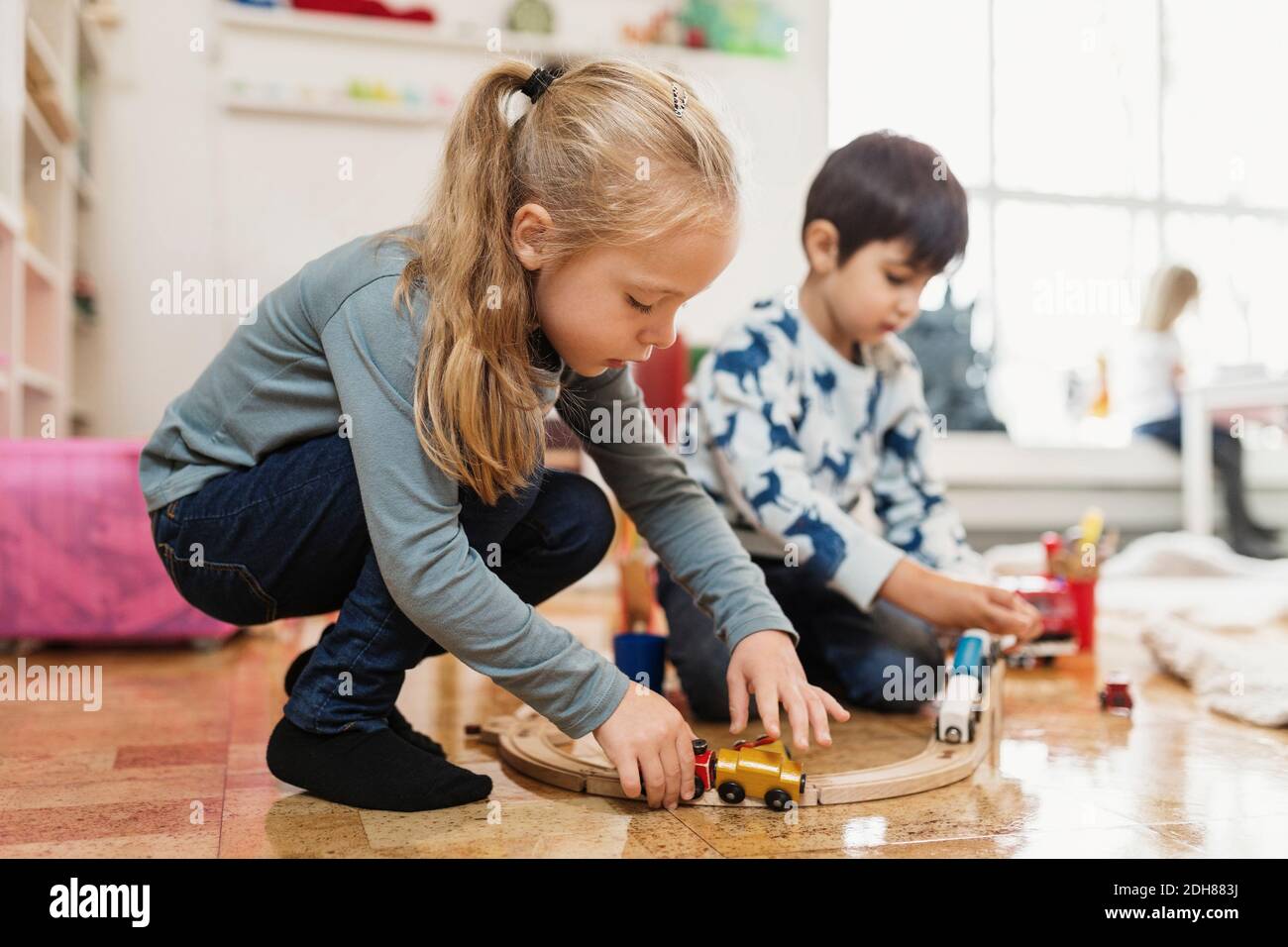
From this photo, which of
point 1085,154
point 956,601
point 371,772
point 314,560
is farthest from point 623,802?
point 1085,154

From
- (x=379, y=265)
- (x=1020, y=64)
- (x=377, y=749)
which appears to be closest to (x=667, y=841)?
(x=377, y=749)

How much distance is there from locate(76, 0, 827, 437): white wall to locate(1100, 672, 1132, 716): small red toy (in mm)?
2011

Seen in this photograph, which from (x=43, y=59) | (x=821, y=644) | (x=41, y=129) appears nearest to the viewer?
(x=821, y=644)

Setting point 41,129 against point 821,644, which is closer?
point 821,644

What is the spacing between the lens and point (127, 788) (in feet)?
2.90

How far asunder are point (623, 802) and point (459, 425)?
0.31 meters

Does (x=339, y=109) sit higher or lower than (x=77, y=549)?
higher

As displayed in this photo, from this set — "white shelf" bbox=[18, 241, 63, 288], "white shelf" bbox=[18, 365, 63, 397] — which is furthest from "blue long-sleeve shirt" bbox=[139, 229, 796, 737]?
"white shelf" bbox=[18, 365, 63, 397]

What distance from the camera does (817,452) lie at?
4.20 feet

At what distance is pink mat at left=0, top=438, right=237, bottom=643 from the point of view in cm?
153

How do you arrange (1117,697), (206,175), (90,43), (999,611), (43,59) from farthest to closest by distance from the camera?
1. (206,175)
2. (90,43)
3. (43,59)
4. (1117,697)
5. (999,611)

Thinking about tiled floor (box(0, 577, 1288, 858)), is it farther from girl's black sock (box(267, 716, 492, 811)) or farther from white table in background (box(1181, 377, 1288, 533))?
white table in background (box(1181, 377, 1288, 533))

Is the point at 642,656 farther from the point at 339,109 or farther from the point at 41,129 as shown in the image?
the point at 339,109
